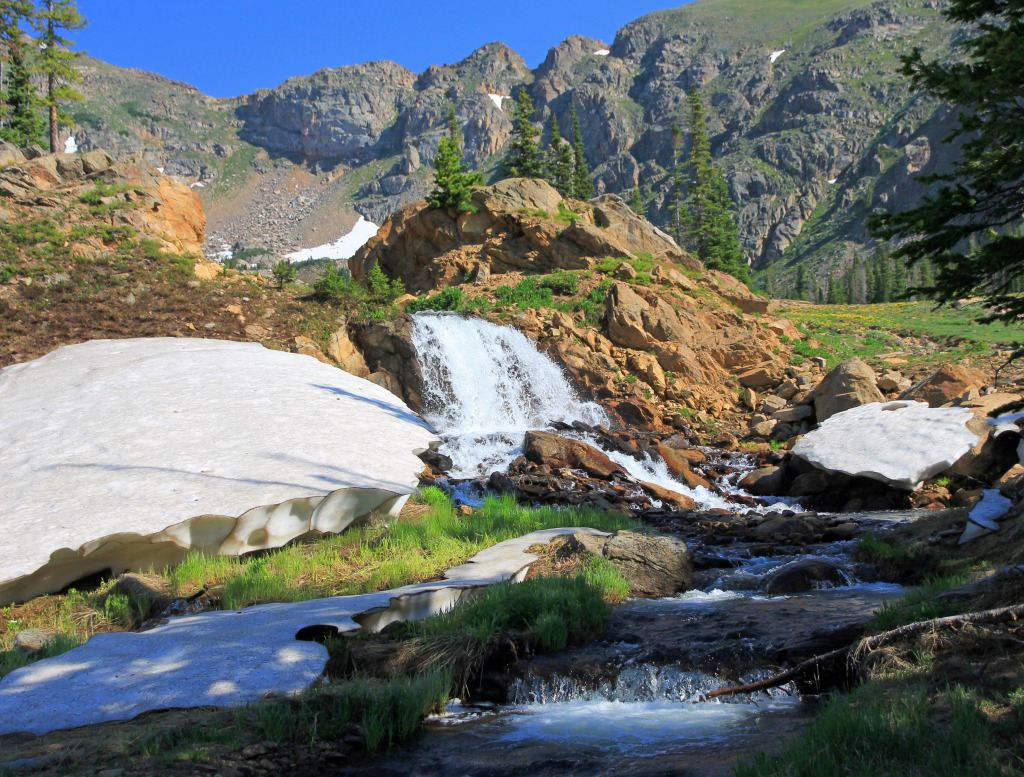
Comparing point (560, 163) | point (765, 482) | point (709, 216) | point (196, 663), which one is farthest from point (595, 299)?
point (709, 216)

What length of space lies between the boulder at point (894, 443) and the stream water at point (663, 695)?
15.0 ft

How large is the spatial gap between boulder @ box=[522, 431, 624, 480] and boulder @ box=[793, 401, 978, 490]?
4.77m

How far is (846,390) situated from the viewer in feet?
61.0

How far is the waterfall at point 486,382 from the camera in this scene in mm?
19516

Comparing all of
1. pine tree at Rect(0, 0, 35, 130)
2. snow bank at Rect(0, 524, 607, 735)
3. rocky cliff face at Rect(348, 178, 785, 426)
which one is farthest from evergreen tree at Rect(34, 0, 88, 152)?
snow bank at Rect(0, 524, 607, 735)

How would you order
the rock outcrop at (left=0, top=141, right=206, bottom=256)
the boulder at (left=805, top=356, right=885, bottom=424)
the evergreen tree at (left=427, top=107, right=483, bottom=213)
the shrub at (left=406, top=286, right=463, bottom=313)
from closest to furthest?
the boulder at (left=805, top=356, right=885, bottom=424), the rock outcrop at (left=0, top=141, right=206, bottom=256), the shrub at (left=406, top=286, right=463, bottom=313), the evergreen tree at (left=427, top=107, right=483, bottom=213)

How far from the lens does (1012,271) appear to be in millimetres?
7008

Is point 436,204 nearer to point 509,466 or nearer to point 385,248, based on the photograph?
point 385,248

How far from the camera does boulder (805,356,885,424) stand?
18267 mm

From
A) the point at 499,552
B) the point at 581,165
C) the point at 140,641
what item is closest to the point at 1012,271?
the point at 499,552

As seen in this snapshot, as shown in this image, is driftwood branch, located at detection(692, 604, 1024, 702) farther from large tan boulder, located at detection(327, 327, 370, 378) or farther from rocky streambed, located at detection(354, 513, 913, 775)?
large tan boulder, located at detection(327, 327, 370, 378)

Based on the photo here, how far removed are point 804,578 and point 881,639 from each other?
346cm

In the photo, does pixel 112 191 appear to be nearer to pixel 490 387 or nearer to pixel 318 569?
pixel 490 387

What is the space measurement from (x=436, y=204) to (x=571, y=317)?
1092 cm
